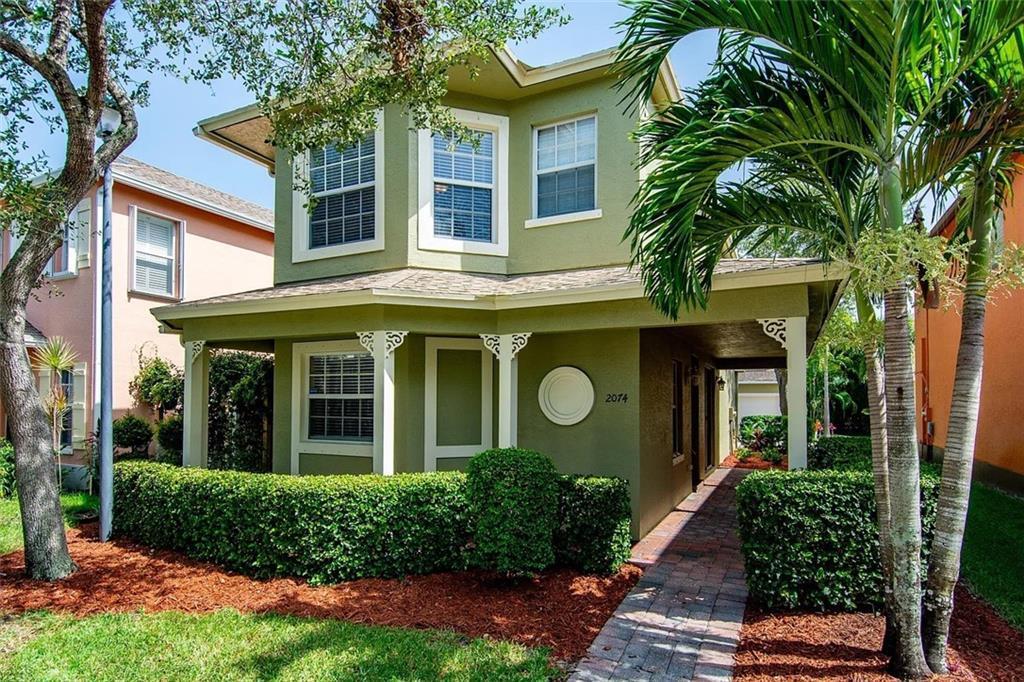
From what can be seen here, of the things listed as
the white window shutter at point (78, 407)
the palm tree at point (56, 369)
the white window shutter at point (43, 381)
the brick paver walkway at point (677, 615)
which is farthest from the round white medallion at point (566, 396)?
the white window shutter at point (43, 381)

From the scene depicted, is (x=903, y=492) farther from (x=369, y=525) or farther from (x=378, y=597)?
(x=369, y=525)

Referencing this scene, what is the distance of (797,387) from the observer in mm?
6523

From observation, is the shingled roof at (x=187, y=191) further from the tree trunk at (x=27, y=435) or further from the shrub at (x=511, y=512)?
the shrub at (x=511, y=512)

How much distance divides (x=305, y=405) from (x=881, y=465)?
862 centimetres

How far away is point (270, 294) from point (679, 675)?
7.53 meters

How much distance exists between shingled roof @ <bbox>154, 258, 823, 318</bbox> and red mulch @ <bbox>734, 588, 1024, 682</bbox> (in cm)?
351

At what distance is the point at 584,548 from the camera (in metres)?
6.97

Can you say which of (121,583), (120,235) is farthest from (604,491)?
(120,235)

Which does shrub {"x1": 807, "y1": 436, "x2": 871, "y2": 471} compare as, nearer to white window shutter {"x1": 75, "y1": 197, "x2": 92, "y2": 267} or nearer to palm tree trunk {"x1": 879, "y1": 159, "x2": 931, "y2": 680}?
palm tree trunk {"x1": 879, "y1": 159, "x2": 931, "y2": 680}

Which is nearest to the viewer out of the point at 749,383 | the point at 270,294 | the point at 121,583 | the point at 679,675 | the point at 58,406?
the point at 679,675

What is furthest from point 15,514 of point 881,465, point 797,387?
point 881,465

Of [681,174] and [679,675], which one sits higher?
[681,174]

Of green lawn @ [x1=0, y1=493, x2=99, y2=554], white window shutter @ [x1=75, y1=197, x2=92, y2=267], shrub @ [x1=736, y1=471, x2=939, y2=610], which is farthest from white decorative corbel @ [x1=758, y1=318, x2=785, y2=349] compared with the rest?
white window shutter @ [x1=75, y1=197, x2=92, y2=267]

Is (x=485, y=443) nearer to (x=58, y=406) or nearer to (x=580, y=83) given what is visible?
(x=580, y=83)
